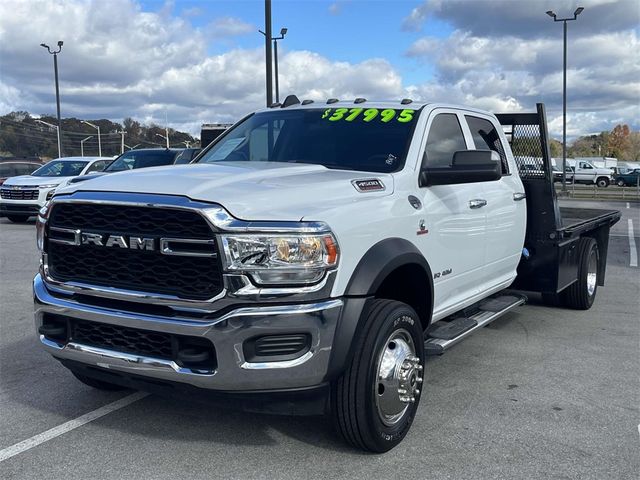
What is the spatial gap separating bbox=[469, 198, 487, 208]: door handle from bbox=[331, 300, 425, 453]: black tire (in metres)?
1.49

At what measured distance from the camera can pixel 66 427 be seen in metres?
4.00

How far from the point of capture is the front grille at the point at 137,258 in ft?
10.5

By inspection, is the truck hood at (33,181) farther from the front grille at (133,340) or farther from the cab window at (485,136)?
the front grille at (133,340)

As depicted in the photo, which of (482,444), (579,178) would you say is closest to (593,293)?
(482,444)

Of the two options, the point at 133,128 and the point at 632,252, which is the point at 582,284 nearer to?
the point at 632,252

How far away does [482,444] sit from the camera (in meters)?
3.79

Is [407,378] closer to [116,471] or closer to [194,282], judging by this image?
[194,282]

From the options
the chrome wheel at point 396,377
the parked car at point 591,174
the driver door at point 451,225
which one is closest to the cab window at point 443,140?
the driver door at point 451,225

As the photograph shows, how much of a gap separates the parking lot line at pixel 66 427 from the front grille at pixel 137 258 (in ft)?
3.17

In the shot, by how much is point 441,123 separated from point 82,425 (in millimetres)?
3256

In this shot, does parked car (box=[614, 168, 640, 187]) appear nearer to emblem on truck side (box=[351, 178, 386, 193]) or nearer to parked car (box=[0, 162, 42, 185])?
parked car (box=[0, 162, 42, 185])

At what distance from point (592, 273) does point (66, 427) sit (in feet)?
20.4

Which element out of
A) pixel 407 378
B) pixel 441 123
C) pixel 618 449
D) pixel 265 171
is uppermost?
pixel 441 123

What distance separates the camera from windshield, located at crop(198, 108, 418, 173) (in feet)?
14.8
